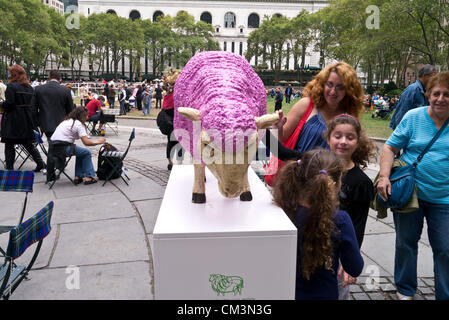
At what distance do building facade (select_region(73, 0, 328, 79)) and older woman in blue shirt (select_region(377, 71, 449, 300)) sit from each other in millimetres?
91668

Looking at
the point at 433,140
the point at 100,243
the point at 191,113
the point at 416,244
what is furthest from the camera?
the point at 100,243

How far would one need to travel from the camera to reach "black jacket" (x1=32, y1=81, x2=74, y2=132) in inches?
302

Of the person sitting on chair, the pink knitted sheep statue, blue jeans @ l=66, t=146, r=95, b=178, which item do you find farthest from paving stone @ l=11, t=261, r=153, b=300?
blue jeans @ l=66, t=146, r=95, b=178

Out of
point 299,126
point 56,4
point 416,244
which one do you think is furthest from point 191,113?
point 56,4

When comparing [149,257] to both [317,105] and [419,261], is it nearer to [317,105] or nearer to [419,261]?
[317,105]

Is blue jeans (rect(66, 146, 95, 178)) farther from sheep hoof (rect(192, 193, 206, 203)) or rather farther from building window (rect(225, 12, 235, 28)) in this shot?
building window (rect(225, 12, 235, 28))

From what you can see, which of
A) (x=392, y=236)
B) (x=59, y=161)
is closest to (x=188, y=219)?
(x=392, y=236)

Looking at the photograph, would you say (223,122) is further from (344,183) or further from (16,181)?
(16,181)

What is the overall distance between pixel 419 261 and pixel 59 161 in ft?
20.2

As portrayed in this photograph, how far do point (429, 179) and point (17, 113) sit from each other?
24.2 feet

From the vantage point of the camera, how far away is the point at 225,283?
2266 mm

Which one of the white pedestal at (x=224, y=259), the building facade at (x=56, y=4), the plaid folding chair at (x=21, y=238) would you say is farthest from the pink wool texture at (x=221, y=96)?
the building facade at (x=56, y=4)

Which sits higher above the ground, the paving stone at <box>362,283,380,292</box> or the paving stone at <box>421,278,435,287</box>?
the paving stone at <box>362,283,380,292</box>

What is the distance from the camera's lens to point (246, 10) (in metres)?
95.7
